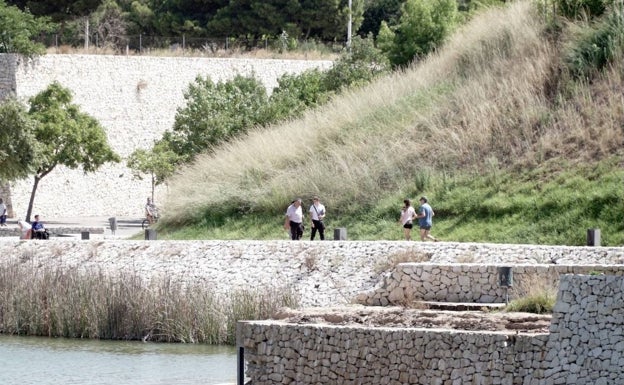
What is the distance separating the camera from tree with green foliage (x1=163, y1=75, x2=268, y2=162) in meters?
50.2

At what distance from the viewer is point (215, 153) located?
139ft

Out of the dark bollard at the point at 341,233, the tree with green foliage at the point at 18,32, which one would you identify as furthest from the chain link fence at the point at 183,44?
the dark bollard at the point at 341,233

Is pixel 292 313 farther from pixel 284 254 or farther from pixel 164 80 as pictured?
pixel 164 80

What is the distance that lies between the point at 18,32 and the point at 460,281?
36.7 meters

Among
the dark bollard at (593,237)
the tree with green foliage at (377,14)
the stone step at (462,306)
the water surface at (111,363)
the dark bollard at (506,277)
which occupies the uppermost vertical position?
the tree with green foliage at (377,14)

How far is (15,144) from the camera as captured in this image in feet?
149

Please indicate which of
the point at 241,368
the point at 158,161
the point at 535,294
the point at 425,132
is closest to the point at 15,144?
the point at 158,161

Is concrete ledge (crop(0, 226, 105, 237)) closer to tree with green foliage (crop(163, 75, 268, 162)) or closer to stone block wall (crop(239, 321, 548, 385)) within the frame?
tree with green foliage (crop(163, 75, 268, 162))

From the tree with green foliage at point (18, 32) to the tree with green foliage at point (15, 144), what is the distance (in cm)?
1031

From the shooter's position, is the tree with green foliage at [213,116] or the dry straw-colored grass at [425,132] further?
the tree with green foliage at [213,116]

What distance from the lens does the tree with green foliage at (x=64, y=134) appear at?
168 feet

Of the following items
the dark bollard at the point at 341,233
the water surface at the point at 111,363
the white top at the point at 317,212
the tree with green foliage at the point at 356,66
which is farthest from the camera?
the tree with green foliage at the point at 356,66

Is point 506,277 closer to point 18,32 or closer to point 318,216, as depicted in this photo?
point 318,216

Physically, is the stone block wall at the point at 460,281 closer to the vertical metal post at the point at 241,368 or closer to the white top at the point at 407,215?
the white top at the point at 407,215
